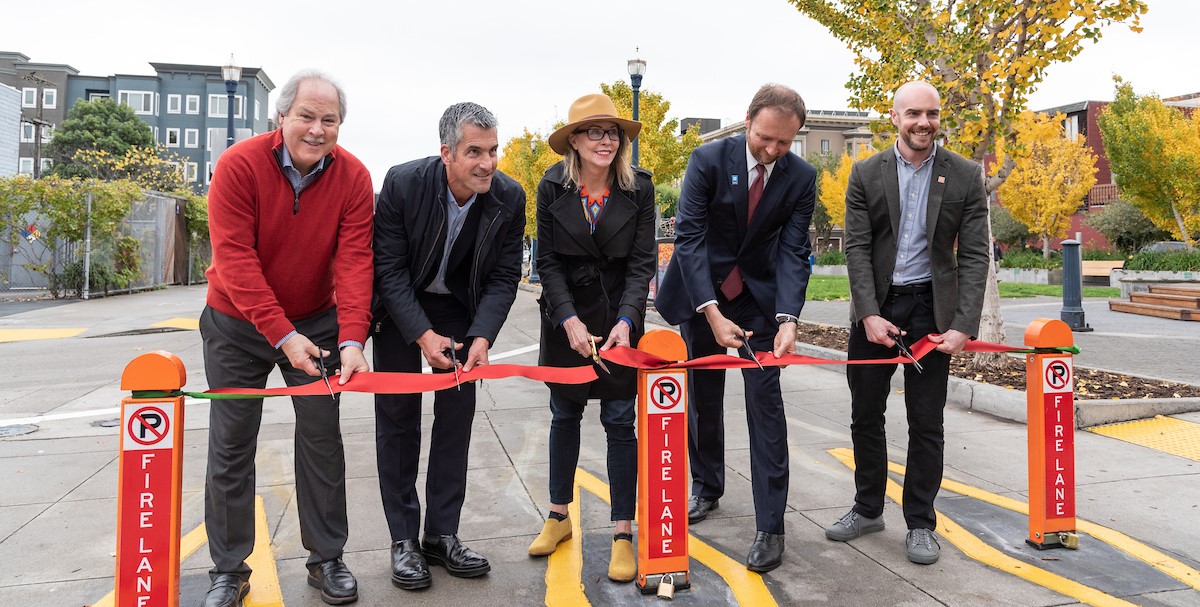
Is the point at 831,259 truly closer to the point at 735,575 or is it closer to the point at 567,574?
the point at 735,575

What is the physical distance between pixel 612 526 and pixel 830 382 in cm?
509

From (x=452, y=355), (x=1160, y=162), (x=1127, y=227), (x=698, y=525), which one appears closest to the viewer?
(x=452, y=355)

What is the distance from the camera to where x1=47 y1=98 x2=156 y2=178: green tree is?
52.1m

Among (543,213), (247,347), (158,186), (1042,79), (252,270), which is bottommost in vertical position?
(247,347)

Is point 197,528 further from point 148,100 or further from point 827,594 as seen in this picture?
point 148,100

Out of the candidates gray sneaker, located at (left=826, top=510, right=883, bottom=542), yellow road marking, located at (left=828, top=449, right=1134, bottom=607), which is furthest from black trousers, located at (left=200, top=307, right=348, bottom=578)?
yellow road marking, located at (left=828, top=449, right=1134, bottom=607)

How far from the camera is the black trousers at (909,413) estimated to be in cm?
366

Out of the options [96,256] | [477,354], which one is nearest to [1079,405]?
[477,354]

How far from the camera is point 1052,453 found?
3.56 metres

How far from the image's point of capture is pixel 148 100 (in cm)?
6112

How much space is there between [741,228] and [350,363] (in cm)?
193

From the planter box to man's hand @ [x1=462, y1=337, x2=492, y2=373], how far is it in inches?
1214

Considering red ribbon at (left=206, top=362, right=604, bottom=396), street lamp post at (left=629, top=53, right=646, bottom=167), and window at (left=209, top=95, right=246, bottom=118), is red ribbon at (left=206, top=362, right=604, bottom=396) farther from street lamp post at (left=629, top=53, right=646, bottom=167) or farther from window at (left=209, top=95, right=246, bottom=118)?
window at (left=209, top=95, right=246, bottom=118)

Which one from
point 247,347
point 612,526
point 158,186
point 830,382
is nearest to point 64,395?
point 247,347
